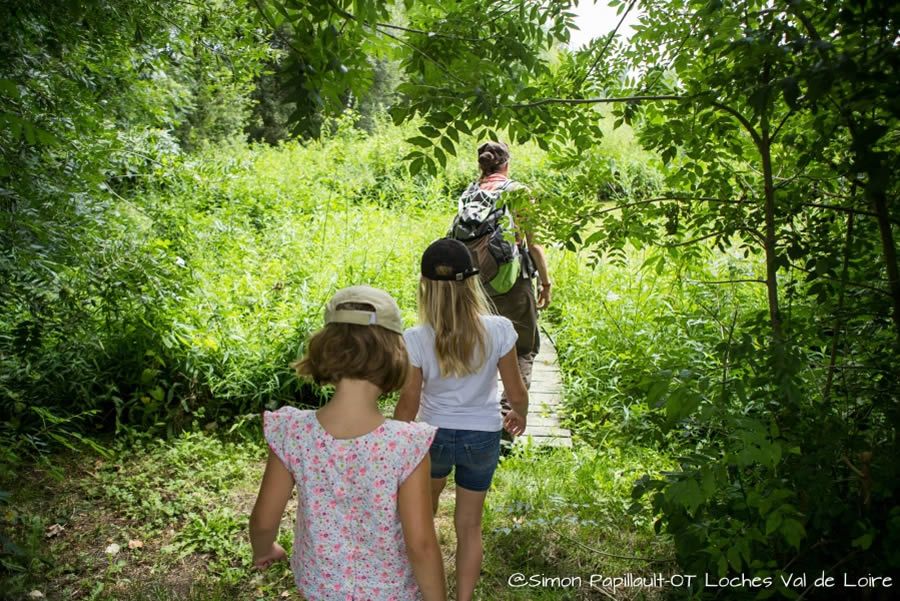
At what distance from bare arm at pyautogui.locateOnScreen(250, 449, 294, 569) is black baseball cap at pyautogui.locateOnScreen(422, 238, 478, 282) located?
1.13 meters

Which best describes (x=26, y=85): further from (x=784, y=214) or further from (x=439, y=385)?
(x=784, y=214)

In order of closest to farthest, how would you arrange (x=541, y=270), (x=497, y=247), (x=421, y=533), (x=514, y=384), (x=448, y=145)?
1. (x=421, y=533)
2. (x=448, y=145)
3. (x=514, y=384)
4. (x=497, y=247)
5. (x=541, y=270)

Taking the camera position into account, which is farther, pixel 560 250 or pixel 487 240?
pixel 487 240

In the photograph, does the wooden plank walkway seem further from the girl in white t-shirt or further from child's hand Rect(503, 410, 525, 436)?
the girl in white t-shirt

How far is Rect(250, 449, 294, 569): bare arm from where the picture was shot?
77.8 inches

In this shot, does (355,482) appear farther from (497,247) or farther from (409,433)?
(497,247)

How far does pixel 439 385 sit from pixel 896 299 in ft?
5.43

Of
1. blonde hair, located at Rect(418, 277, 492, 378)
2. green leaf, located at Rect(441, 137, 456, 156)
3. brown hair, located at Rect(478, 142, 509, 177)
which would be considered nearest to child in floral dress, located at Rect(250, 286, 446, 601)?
green leaf, located at Rect(441, 137, 456, 156)

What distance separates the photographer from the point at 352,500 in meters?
1.97

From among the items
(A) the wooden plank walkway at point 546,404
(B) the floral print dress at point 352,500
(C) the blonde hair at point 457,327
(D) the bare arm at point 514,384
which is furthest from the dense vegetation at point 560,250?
(B) the floral print dress at point 352,500

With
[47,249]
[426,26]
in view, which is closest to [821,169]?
[426,26]

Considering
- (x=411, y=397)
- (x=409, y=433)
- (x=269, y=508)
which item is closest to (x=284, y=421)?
(x=269, y=508)

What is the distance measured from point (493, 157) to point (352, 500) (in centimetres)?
298

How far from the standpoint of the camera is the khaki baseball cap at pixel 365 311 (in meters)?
2.03
